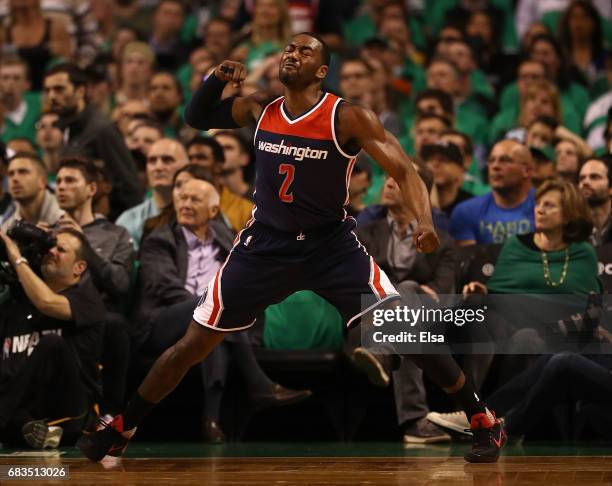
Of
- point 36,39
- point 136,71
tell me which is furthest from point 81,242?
point 36,39

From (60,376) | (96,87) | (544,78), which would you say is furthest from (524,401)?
(96,87)

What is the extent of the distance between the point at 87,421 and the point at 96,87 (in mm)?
5092

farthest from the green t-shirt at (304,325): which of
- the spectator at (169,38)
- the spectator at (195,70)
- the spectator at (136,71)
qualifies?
the spectator at (169,38)

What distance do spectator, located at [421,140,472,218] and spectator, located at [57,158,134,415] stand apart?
2253mm

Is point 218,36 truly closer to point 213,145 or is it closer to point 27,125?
point 27,125

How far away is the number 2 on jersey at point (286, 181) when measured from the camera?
19.3 feet

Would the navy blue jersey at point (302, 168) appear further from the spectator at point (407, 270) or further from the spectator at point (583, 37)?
the spectator at point (583, 37)

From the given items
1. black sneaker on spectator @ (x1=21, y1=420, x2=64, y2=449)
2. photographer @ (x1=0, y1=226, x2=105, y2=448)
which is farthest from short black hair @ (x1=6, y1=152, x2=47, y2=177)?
black sneaker on spectator @ (x1=21, y1=420, x2=64, y2=449)

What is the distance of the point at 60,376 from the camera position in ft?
23.6

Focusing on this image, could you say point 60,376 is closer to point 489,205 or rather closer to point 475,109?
point 489,205

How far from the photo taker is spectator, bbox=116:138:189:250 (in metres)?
8.66

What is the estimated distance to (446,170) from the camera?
8.91m

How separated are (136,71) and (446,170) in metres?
3.99

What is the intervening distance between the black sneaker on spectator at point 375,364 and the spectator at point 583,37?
5757 mm
